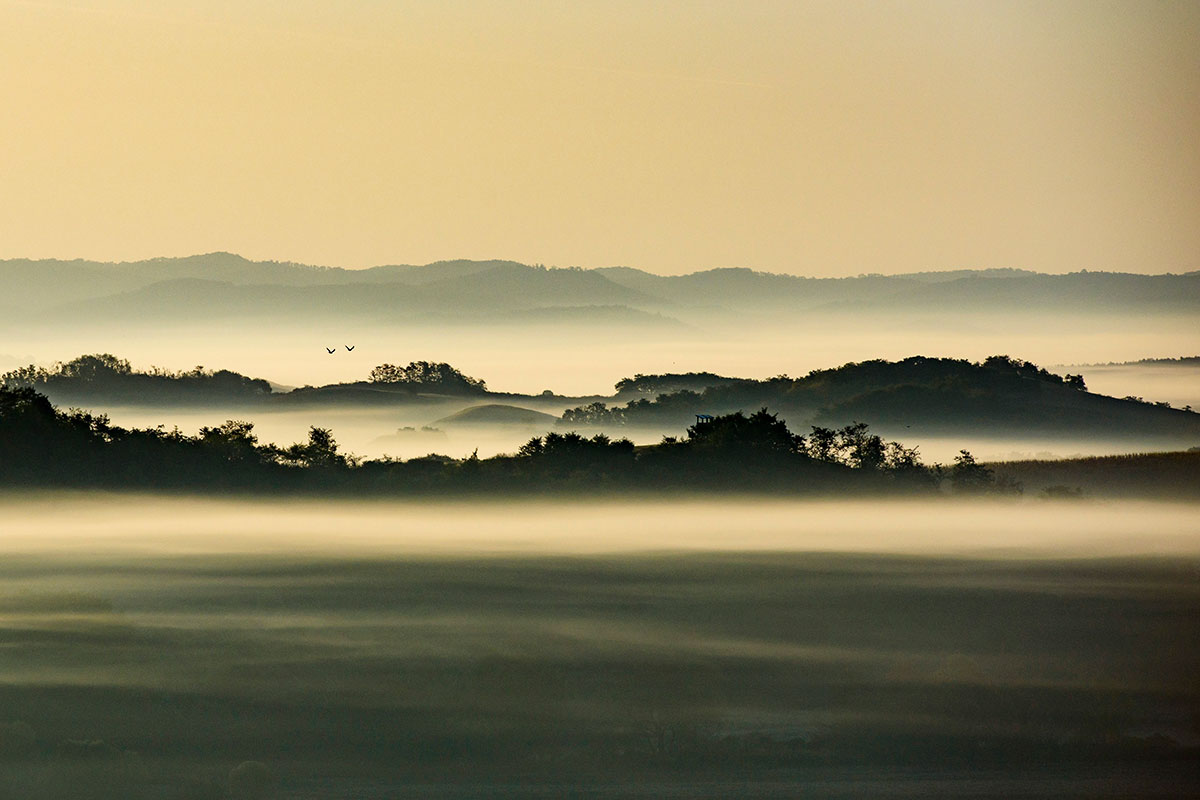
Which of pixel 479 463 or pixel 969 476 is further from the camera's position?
pixel 969 476

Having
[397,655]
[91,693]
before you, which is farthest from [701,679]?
[91,693]

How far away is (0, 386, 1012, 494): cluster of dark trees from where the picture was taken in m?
61.9

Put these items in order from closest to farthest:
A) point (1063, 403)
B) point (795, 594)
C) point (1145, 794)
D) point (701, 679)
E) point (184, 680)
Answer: point (1145, 794) → point (184, 680) → point (701, 679) → point (795, 594) → point (1063, 403)

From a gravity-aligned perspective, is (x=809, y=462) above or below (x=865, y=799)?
above

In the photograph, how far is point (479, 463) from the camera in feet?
224

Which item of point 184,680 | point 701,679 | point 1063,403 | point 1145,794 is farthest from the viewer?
point 1063,403

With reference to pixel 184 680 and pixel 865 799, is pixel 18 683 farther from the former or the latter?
pixel 865 799

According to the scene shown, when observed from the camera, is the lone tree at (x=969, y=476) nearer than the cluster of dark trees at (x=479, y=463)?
No

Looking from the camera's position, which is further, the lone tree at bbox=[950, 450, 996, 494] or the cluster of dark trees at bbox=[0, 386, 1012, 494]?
the lone tree at bbox=[950, 450, 996, 494]

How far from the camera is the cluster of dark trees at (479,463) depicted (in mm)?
61875


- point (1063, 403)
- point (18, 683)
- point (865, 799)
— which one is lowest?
point (865, 799)

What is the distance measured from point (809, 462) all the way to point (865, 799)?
15.3 metres

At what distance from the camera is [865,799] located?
5672 cm

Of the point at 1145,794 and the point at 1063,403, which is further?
the point at 1063,403
